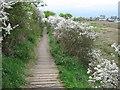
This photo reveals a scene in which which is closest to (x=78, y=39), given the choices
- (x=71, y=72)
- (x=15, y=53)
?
(x=71, y=72)

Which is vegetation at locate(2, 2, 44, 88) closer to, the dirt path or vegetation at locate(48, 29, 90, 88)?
the dirt path

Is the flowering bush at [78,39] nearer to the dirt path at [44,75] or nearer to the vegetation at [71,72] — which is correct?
the vegetation at [71,72]

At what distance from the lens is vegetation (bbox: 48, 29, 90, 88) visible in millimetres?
8062

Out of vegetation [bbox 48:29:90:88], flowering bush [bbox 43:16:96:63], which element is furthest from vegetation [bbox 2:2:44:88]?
flowering bush [bbox 43:16:96:63]

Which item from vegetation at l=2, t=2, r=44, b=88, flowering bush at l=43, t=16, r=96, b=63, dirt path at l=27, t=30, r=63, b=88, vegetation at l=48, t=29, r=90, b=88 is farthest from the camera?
flowering bush at l=43, t=16, r=96, b=63

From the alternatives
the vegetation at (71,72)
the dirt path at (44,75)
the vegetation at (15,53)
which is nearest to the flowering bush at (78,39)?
the vegetation at (71,72)

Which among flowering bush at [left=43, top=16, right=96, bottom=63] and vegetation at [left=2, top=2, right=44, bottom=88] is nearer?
vegetation at [left=2, top=2, right=44, bottom=88]

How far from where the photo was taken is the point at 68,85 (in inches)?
302

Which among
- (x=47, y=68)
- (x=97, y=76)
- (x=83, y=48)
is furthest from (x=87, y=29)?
(x=97, y=76)

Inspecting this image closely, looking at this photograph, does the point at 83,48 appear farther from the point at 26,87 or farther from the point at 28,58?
the point at 26,87

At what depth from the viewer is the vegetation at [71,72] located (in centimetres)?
806

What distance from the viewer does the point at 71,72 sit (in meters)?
9.70

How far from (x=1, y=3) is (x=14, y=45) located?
19.3 feet

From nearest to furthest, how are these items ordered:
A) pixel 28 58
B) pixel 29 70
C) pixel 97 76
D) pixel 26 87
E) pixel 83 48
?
Answer: 1. pixel 97 76
2. pixel 26 87
3. pixel 29 70
4. pixel 28 58
5. pixel 83 48
